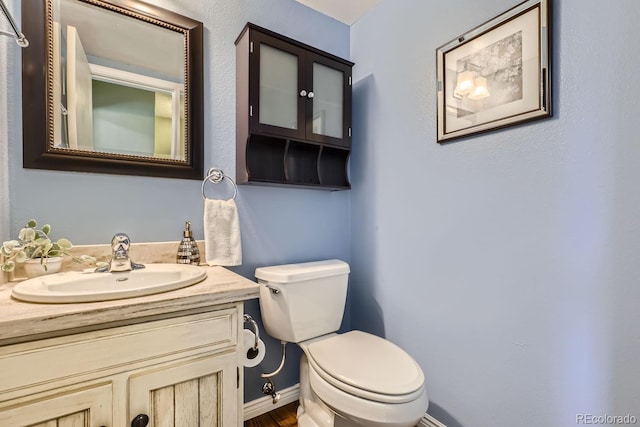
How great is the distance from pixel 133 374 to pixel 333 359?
0.68 meters

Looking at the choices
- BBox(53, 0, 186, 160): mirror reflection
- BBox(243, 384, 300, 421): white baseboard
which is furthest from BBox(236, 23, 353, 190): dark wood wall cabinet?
BBox(243, 384, 300, 421): white baseboard

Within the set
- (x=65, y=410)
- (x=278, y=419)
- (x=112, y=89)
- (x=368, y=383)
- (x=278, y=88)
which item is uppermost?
(x=278, y=88)

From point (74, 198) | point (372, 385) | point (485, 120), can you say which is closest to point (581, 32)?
point (485, 120)

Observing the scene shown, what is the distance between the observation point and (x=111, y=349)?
0.71m

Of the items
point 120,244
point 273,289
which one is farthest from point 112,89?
point 273,289

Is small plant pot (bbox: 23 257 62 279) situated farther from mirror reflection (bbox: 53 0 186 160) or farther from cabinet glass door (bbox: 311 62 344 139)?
cabinet glass door (bbox: 311 62 344 139)

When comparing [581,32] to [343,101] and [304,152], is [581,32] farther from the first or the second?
[304,152]

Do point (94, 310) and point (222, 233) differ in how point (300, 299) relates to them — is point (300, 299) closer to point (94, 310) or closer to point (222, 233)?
point (222, 233)

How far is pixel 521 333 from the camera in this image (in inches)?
41.5

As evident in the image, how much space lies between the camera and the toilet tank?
1304mm

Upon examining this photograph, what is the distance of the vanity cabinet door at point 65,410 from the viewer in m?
0.64

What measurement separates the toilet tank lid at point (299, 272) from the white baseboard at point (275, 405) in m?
0.65

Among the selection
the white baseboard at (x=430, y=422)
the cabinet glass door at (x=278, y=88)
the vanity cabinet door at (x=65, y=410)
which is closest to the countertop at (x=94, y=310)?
the vanity cabinet door at (x=65, y=410)

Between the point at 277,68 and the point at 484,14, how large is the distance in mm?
890
